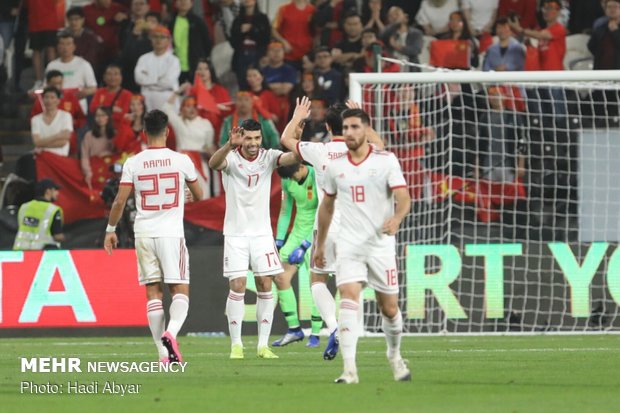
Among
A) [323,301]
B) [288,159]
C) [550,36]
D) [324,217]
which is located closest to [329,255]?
[323,301]

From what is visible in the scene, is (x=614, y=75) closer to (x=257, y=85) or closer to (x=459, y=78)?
(x=459, y=78)

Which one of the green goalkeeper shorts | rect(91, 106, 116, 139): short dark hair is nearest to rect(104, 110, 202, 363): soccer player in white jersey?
the green goalkeeper shorts

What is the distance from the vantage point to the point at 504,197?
65.5 feet

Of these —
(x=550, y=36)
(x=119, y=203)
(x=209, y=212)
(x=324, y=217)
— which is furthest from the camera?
(x=550, y=36)

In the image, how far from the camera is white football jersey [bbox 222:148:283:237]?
13992mm

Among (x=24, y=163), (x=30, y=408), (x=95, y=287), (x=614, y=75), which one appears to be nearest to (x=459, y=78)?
(x=614, y=75)

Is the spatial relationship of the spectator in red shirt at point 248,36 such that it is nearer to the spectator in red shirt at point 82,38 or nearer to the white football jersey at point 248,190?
the spectator in red shirt at point 82,38

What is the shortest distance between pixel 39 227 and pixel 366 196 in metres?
9.90

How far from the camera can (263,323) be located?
46.3 feet

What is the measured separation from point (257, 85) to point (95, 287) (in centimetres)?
464

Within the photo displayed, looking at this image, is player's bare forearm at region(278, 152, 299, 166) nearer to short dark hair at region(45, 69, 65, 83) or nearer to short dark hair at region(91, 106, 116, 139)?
short dark hair at region(91, 106, 116, 139)

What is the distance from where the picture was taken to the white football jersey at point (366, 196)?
424 inches

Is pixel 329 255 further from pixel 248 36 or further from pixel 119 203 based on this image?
pixel 248 36

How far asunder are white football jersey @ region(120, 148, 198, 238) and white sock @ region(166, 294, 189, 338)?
0.58 metres
